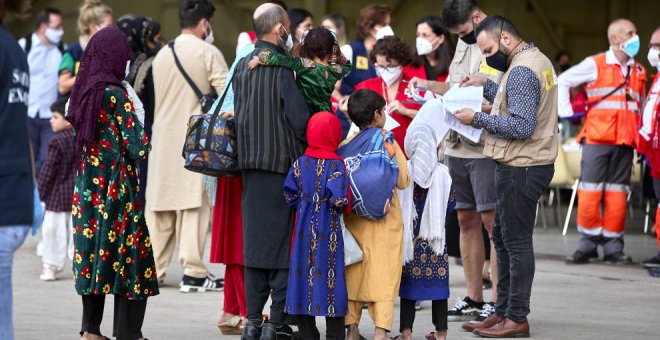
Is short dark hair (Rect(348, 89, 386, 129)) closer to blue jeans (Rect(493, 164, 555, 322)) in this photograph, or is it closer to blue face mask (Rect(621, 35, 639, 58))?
blue jeans (Rect(493, 164, 555, 322))

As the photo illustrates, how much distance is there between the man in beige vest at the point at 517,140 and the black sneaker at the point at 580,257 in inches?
155

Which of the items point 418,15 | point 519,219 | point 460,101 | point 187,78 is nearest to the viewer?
point 519,219

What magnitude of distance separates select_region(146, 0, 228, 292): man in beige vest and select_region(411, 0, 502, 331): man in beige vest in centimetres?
190

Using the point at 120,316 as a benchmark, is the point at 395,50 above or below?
above

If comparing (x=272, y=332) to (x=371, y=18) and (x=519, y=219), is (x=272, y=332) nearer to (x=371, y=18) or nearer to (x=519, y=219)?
(x=519, y=219)

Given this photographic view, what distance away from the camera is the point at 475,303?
7699 millimetres

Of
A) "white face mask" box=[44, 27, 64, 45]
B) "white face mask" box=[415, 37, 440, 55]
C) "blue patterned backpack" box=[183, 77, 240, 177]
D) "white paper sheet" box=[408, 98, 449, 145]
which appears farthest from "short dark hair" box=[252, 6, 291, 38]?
"white face mask" box=[44, 27, 64, 45]

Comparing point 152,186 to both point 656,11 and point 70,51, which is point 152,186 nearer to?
point 70,51

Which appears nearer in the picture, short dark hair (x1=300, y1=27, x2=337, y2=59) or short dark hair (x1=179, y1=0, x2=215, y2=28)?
short dark hair (x1=300, y1=27, x2=337, y2=59)

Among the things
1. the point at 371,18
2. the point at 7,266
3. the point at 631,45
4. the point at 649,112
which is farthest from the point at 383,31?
the point at 7,266

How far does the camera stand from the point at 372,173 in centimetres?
630

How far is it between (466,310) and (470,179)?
851mm

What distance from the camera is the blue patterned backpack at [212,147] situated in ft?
21.7

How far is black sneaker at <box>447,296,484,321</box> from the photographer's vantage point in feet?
25.2
